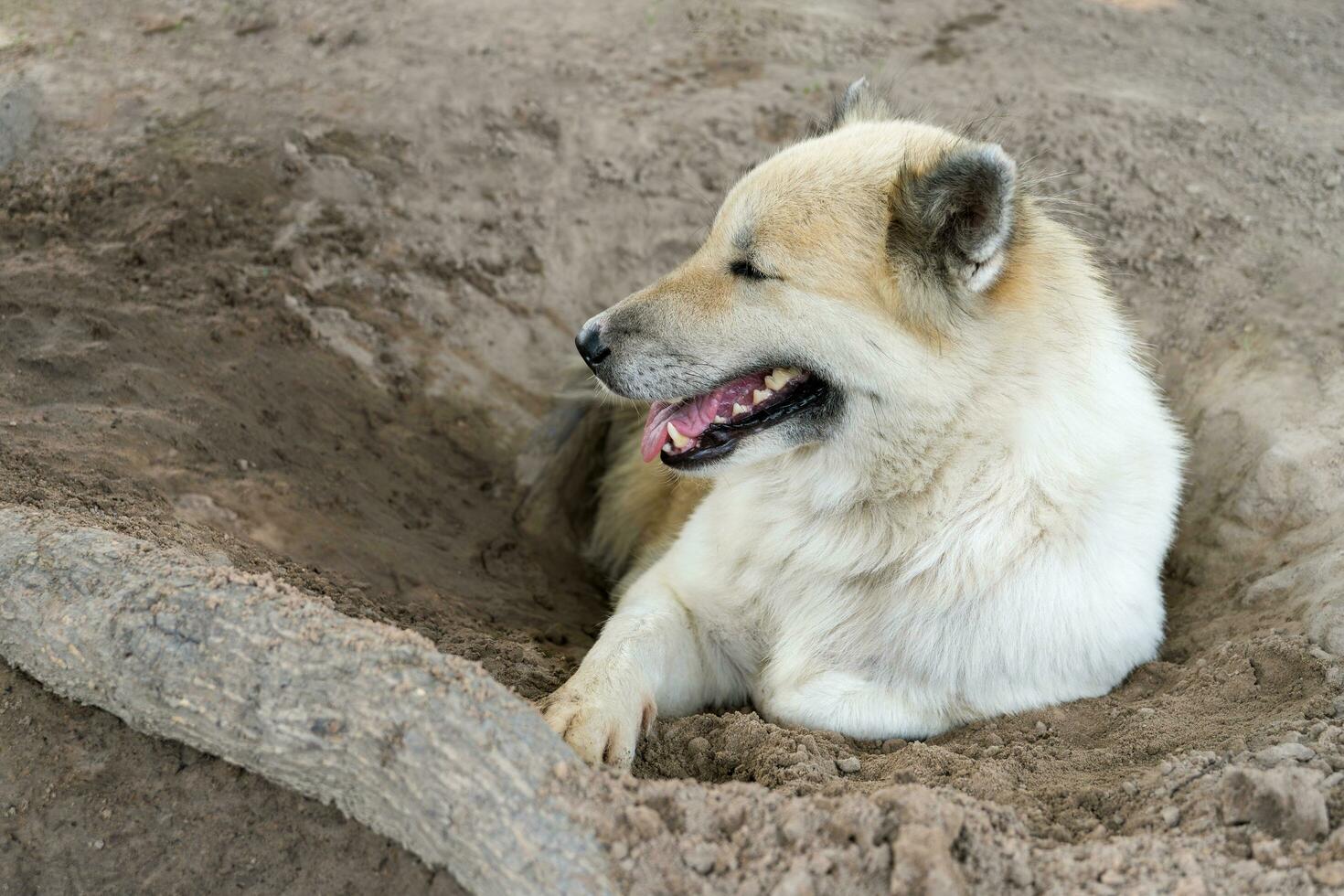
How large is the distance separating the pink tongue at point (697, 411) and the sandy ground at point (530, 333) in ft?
2.65

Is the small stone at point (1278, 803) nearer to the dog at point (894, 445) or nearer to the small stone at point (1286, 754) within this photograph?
the small stone at point (1286, 754)

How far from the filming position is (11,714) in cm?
232

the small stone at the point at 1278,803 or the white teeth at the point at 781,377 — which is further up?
the white teeth at the point at 781,377

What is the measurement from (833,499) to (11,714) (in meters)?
2.12

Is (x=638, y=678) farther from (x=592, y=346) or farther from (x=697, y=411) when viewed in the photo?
(x=592, y=346)

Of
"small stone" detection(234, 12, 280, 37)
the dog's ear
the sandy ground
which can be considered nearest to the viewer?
the sandy ground

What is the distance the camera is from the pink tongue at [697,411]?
2.95 m

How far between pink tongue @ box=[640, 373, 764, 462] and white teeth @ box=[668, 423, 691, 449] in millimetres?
10

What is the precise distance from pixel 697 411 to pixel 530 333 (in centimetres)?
212

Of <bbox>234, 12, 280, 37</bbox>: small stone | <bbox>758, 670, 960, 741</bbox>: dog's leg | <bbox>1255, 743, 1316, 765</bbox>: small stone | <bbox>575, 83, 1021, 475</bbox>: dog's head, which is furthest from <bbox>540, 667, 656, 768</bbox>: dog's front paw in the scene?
<bbox>234, 12, 280, 37</bbox>: small stone

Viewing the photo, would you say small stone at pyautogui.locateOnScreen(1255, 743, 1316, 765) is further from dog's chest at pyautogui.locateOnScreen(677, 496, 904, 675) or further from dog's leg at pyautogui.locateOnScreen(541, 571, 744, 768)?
dog's leg at pyautogui.locateOnScreen(541, 571, 744, 768)

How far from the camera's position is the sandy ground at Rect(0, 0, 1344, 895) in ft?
7.24

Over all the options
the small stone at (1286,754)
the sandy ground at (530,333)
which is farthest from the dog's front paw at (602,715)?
the small stone at (1286,754)

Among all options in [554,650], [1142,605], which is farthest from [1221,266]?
[554,650]
